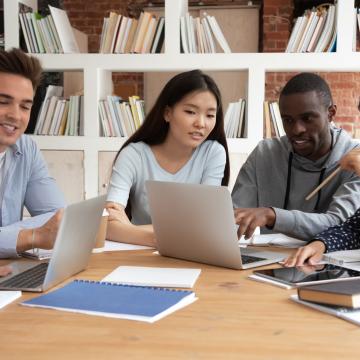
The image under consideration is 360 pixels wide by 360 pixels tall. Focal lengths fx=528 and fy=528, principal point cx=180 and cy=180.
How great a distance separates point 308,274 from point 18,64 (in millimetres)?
1223

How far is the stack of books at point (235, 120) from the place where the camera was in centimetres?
314

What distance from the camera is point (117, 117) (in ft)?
10.6

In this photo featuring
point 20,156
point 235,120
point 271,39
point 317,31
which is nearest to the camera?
point 20,156

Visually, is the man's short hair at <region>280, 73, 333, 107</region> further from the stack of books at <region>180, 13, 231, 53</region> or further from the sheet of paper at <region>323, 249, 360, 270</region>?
the stack of books at <region>180, 13, 231, 53</region>

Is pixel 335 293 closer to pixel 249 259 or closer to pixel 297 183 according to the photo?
pixel 249 259

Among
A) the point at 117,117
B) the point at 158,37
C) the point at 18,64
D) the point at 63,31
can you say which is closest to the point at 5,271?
the point at 18,64

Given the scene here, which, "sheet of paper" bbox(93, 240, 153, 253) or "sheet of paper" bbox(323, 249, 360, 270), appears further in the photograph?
"sheet of paper" bbox(93, 240, 153, 253)

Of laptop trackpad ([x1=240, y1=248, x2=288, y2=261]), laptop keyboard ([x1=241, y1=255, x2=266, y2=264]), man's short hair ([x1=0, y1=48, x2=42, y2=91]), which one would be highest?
man's short hair ([x1=0, y1=48, x2=42, y2=91])

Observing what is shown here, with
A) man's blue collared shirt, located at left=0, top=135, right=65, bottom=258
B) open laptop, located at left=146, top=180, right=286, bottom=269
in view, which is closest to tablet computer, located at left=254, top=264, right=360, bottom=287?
open laptop, located at left=146, top=180, right=286, bottom=269

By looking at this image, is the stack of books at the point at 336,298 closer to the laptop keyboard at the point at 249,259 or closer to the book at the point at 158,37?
the laptop keyboard at the point at 249,259

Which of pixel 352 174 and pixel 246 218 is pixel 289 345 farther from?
pixel 352 174

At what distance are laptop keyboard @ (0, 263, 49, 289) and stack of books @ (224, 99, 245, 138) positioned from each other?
2025mm

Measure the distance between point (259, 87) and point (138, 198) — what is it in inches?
48.5

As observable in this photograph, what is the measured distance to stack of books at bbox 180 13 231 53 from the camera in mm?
3100
